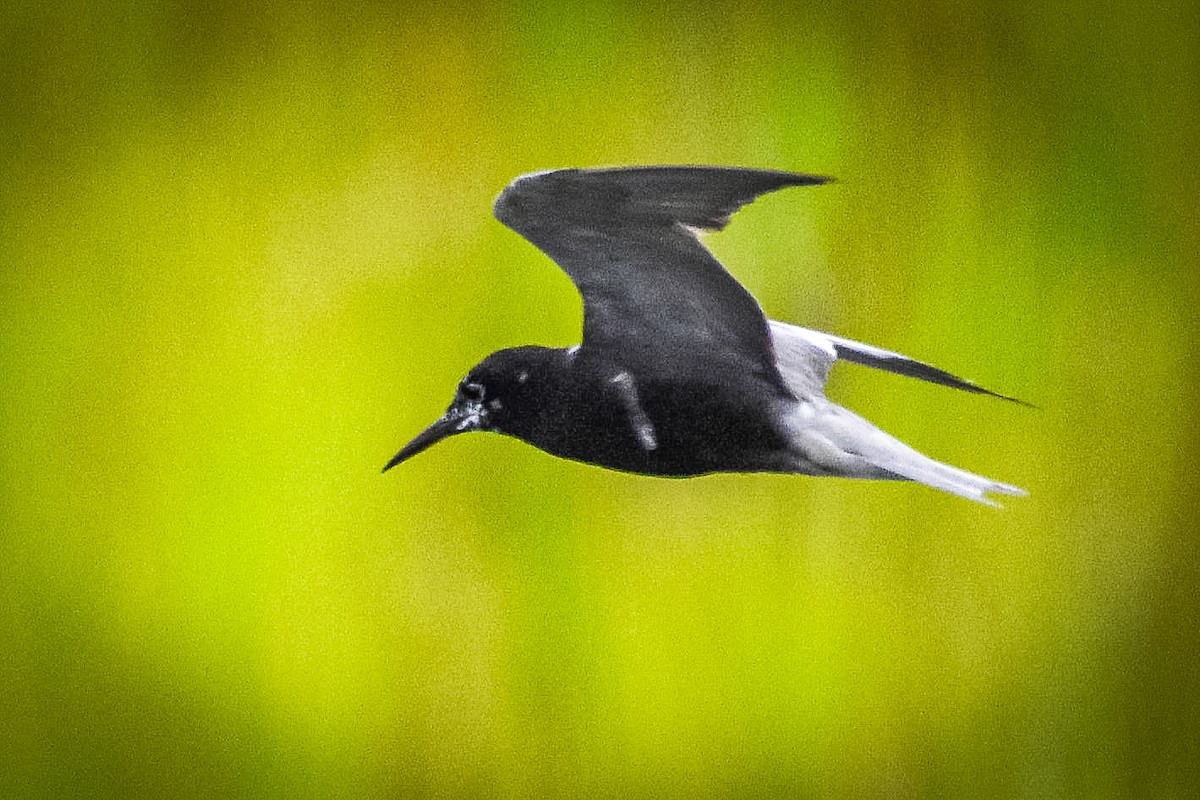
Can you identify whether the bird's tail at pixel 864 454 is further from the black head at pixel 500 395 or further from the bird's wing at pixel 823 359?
the black head at pixel 500 395

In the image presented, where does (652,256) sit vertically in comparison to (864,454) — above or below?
above

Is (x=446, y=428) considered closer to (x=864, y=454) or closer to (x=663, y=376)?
(x=663, y=376)

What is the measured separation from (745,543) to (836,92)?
50cm

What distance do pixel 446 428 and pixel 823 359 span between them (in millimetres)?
401

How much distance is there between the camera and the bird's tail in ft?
4.00

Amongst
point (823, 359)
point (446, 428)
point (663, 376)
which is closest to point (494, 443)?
point (446, 428)

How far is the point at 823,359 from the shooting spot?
132 centimetres

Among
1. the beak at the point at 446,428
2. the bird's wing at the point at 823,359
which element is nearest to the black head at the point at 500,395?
the beak at the point at 446,428

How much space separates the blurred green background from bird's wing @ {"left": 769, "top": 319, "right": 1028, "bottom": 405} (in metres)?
0.02

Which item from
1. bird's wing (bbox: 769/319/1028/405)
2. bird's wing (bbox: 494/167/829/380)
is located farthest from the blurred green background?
bird's wing (bbox: 494/167/829/380)

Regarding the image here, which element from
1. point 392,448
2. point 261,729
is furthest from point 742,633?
point 261,729

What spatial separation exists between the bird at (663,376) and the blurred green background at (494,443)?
0.25 ft

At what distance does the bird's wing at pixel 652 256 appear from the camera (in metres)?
1.09

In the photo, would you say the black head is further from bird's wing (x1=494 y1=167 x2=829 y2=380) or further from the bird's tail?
the bird's tail
